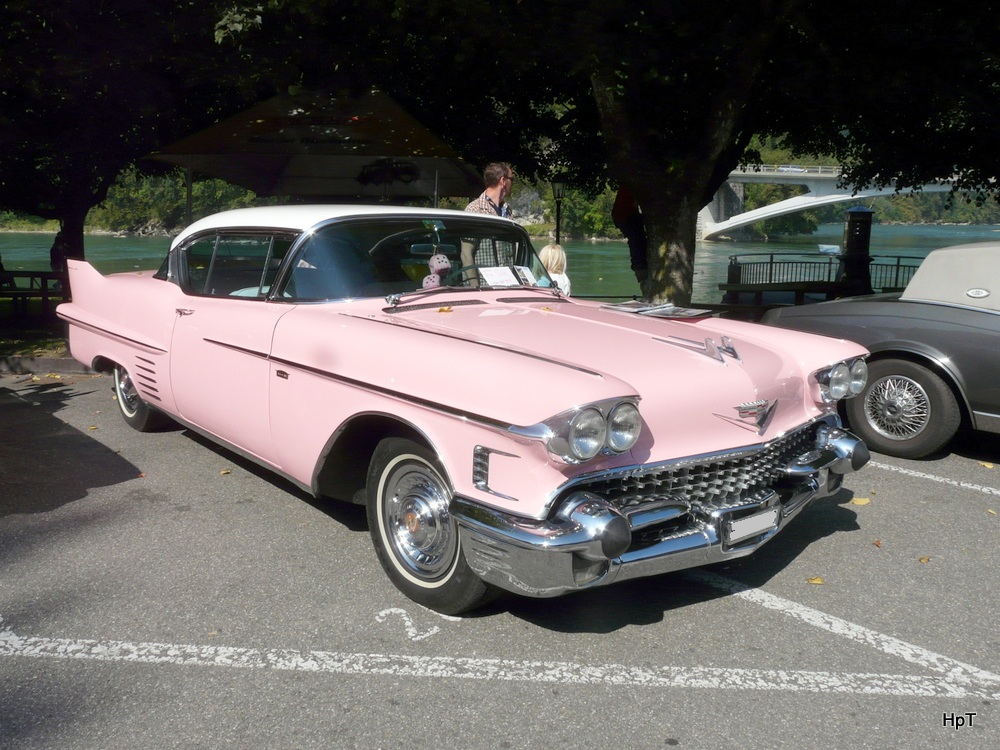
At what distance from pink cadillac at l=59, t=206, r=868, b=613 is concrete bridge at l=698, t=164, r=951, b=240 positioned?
43885 millimetres

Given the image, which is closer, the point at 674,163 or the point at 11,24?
the point at 11,24

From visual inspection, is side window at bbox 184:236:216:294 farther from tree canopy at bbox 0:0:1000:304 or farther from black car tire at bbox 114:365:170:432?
tree canopy at bbox 0:0:1000:304

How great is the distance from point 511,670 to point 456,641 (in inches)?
12.0

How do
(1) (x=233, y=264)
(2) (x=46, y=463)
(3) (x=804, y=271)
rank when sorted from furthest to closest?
(3) (x=804, y=271) < (2) (x=46, y=463) < (1) (x=233, y=264)

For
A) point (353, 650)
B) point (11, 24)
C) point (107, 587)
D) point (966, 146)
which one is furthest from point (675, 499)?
point (966, 146)

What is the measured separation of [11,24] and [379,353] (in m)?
9.85

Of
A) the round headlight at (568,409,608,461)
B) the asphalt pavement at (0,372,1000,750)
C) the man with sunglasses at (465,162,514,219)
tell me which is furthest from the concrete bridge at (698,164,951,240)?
the round headlight at (568,409,608,461)

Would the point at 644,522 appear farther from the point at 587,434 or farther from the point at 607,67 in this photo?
the point at 607,67

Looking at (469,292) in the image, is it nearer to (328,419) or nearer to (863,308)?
(328,419)

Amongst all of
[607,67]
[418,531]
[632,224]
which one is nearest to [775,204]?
[632,224]

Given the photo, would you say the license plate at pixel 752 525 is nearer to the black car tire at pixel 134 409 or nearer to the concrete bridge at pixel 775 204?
the black car tire at pixel 134 409

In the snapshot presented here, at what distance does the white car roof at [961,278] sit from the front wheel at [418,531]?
413cm

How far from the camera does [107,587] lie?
3.95m

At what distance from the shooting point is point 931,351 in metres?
5.95
